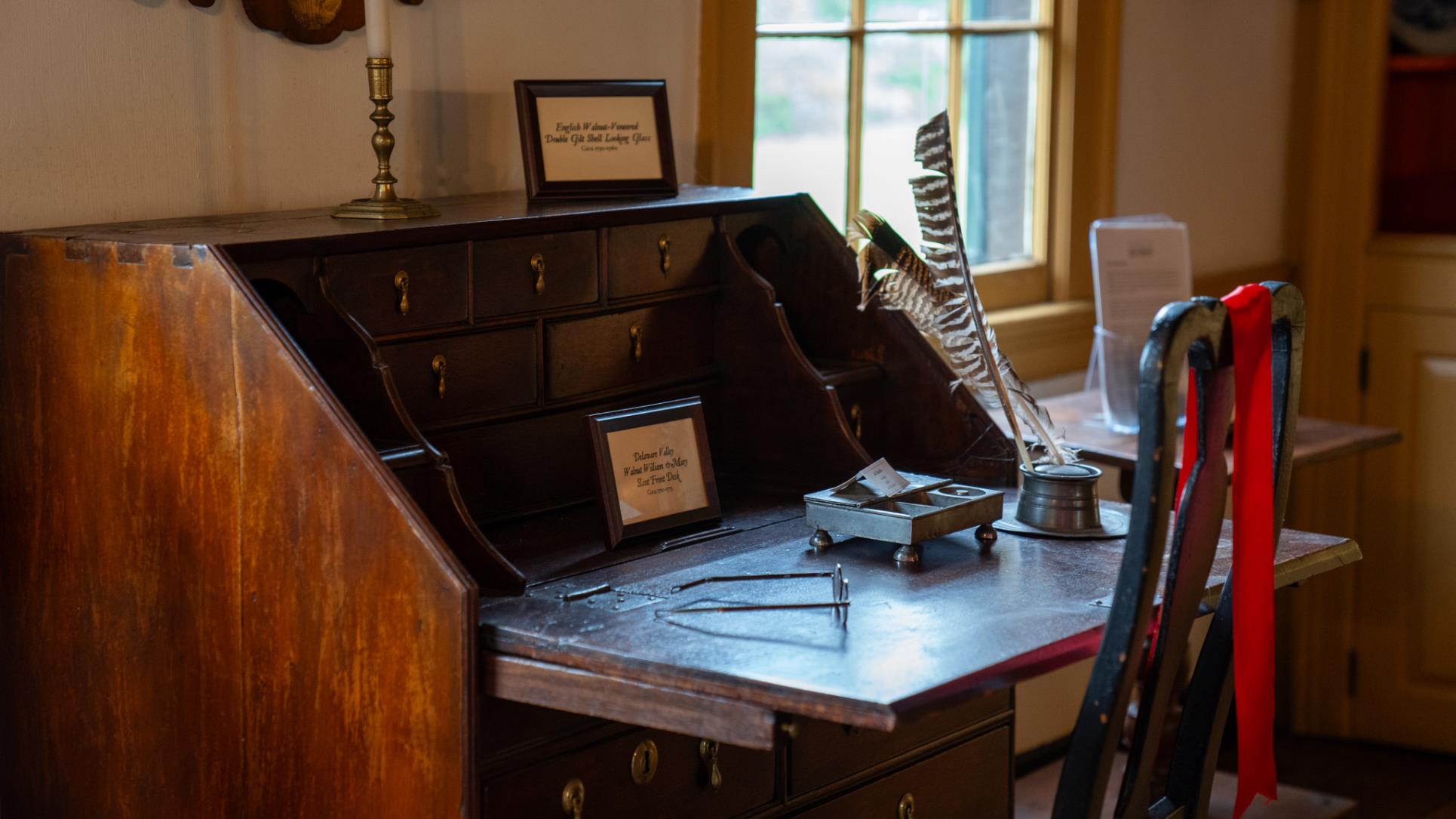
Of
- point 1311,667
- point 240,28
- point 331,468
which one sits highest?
point 240,28

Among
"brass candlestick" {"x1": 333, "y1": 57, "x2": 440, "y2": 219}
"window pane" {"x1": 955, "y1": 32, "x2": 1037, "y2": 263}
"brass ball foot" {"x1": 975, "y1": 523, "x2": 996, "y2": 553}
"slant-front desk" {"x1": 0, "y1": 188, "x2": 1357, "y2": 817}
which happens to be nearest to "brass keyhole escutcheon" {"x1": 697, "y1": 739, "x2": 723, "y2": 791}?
"slant-front desk" {"x1": 0, "y1": 188, "x2": 1357, "y2": 817}

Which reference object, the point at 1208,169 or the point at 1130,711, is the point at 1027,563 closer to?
the point at 1130,711

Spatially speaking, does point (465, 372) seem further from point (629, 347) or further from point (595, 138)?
point (595, 138)

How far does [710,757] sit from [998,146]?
6.38ft

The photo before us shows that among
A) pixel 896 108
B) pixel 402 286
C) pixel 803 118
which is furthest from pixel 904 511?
pixel 896 108

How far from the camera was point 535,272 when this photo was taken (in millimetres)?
2031

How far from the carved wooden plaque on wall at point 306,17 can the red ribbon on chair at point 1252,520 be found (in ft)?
3.96

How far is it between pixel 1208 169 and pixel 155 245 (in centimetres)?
Result: 291

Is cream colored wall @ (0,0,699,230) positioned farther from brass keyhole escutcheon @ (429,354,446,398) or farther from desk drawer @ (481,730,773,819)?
desk drawer @ (481,730,773,819)

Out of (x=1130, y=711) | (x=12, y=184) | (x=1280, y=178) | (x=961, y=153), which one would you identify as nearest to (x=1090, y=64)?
(x=961, y=153)

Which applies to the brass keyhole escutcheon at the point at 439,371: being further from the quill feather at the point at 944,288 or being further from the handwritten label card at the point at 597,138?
the quill feather at the point at 944,288

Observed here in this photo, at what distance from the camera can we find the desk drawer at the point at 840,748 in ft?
6.54

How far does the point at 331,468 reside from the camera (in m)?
1.61

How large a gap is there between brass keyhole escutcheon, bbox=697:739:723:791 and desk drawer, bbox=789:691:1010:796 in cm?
12
